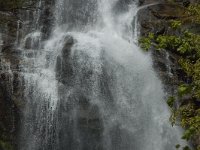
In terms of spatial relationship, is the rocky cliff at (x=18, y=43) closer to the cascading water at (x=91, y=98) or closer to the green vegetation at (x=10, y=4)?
the green vegetation at (x=10, y=4)

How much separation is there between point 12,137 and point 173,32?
376 inches

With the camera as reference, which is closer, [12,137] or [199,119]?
[199,119]

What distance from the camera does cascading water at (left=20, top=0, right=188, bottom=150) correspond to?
56.6 feet

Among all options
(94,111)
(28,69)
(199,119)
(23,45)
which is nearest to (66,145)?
(94,111)

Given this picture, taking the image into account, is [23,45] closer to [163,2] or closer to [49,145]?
[49,145]

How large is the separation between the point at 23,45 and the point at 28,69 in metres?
2.22

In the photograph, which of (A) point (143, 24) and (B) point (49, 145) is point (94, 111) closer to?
(B) point (49, 145)

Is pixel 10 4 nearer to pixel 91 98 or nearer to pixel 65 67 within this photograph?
pixel 65 67

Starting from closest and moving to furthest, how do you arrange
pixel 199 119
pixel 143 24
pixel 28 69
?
pixel 199 119 < pixel 28 69 < pixel 143 24

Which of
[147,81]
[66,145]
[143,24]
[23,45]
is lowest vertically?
[66,145]

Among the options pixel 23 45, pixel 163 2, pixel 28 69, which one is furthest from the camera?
pixel 163 2

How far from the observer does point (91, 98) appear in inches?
706

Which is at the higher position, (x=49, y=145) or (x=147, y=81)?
(x=147, y=81)

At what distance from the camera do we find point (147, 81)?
19.3 meters
